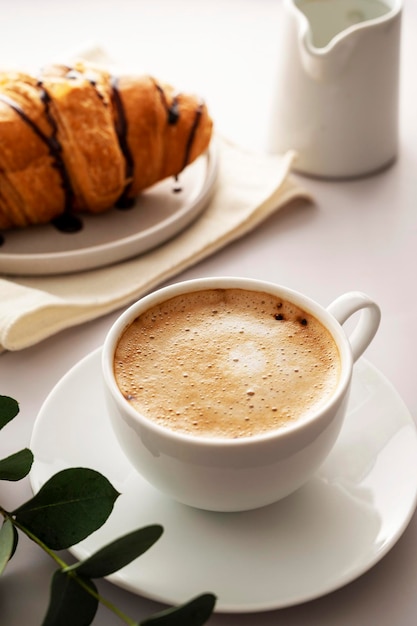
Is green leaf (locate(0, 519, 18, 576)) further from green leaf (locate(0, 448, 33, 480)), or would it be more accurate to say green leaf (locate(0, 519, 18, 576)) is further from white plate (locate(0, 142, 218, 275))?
white plate (locate(0, 142, 218, 275))

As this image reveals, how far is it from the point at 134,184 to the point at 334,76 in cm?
29

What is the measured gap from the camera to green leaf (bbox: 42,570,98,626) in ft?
1.83

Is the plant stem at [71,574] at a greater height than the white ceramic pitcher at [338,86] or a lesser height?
lesser

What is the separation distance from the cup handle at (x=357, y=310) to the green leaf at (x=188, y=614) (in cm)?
30

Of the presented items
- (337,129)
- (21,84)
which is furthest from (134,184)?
(337,129)

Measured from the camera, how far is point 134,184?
44.3 inches

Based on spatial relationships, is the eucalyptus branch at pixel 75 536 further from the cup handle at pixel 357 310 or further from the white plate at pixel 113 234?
the white plate at pixel 113 234

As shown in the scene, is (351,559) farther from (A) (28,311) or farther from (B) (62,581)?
(A) (28,311)

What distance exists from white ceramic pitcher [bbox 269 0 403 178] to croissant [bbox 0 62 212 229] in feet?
0.45

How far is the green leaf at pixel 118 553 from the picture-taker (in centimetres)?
57

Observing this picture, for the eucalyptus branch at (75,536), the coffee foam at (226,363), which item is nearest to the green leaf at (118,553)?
the eucalyptus branch at (75,536)

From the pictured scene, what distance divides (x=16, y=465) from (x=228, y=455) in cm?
17

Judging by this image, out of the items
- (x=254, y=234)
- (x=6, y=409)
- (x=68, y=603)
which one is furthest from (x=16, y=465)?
(x=254, y=234)

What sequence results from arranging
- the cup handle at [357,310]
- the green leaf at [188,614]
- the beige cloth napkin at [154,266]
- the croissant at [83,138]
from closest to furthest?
the green leaf at [188,614] → the cup handle at [357,310] → the beige cloth napkin at [154,266] → the croissant at [83,138]
